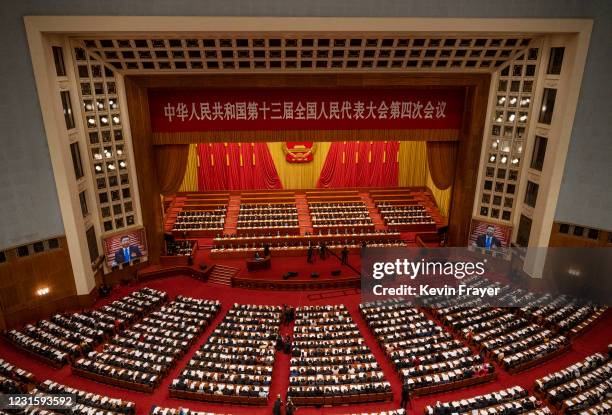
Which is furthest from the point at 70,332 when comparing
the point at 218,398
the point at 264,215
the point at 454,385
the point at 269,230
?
the point at 454,385

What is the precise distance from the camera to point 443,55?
16859 mm

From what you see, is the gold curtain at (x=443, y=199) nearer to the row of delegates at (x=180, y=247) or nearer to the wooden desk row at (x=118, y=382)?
the row of delegates at (x=180, y=247)

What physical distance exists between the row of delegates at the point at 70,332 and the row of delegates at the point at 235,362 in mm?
3460

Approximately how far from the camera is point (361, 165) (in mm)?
27547

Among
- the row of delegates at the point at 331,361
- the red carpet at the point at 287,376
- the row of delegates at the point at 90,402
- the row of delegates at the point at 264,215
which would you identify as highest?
the row of delegates at the point at 264,215

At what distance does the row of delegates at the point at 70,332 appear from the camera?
44.4 ft

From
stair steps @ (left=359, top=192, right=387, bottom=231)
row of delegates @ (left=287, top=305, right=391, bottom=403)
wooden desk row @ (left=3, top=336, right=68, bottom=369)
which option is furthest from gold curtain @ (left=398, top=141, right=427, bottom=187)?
wooden desk row @ (left=3, top=336, right=68, bottom=369)

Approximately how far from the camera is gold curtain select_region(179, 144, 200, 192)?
88.0 ft

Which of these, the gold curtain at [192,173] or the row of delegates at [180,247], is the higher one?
the gold curtain at [192,173]

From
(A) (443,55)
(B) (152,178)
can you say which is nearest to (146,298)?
(B) (152,178)

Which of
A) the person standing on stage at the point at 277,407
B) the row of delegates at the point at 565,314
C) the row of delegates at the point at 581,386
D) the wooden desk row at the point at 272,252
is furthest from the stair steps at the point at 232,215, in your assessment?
the row of delegates at the point at 581,386

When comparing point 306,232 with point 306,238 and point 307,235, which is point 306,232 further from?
point 306,238

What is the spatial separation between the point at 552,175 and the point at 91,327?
55.4 feet

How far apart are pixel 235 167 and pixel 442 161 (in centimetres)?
1268
